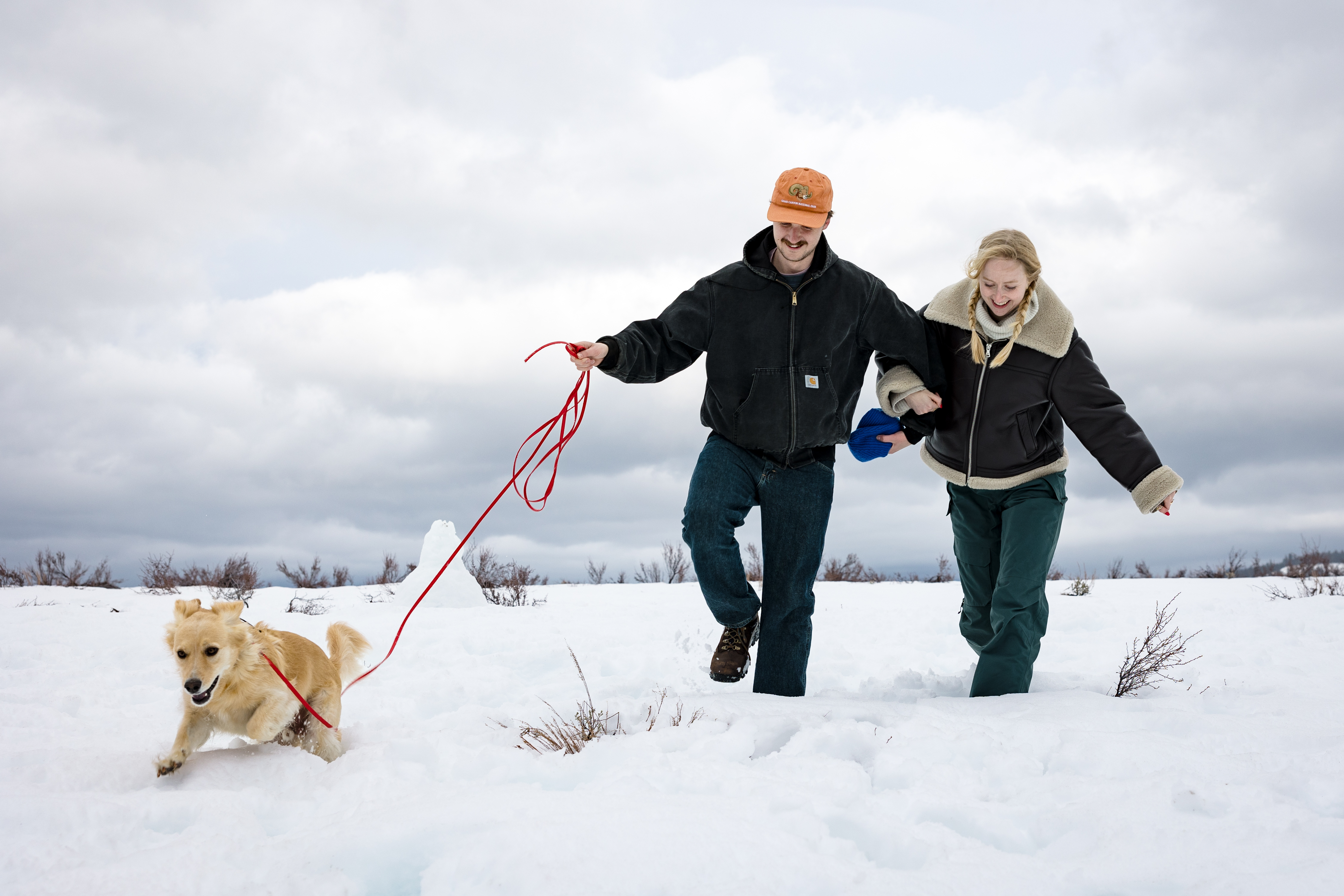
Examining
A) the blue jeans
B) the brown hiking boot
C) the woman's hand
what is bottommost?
the brown hiking boot

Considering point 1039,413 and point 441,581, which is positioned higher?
point 1039,413

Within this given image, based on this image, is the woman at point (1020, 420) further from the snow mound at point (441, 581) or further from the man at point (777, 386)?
the snow mound at point (441, 581)

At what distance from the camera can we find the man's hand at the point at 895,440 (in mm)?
4094

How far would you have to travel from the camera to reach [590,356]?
371cm

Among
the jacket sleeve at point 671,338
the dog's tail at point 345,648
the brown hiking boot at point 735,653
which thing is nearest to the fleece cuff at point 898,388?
the jacket sleeve at point 671,338

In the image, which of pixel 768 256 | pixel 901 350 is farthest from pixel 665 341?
pixel 901 350

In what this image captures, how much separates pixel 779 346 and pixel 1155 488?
181 centimetres

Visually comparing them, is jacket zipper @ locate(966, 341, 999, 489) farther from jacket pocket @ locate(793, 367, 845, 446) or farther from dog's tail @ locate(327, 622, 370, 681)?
dog's tail @ locate(327, 622, 370, 681)

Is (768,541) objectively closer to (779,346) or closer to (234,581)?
(779,346)

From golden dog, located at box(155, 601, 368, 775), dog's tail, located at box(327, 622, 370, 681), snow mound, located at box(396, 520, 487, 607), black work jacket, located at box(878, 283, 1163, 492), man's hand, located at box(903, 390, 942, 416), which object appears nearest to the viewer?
golden dog, located at box(155, 601, 368, 775)

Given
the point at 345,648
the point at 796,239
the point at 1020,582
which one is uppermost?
the point at 796,239

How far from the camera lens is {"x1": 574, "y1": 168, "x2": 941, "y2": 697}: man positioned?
382 centimetres

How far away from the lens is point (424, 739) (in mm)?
3170

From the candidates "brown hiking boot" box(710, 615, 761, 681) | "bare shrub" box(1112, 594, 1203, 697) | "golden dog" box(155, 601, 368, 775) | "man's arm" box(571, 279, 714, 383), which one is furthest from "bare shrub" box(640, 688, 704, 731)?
"bare shrub" box(1112, 594, 1203, 697)
